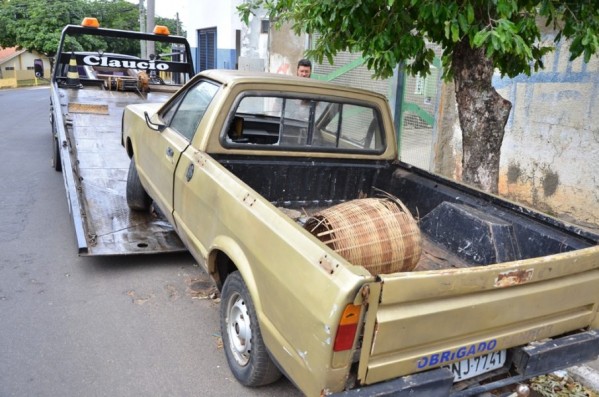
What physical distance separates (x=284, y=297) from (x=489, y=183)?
2.83 m

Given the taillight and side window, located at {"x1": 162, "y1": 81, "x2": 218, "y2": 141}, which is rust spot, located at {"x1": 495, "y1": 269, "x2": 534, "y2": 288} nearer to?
the taillight

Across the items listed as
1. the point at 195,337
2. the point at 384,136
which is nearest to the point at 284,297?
the point at 195,337

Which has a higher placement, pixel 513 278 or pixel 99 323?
pixel 513 278

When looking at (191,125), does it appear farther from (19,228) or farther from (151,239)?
(19,228)

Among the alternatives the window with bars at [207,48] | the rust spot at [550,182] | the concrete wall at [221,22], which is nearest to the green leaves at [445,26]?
the rust spot at [550,182]

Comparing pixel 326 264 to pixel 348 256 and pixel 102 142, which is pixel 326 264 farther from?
pixel 102 142

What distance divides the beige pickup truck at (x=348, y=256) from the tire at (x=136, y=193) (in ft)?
1.14

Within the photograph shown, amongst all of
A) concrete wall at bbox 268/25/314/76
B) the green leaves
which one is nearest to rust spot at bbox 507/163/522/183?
the green leaves

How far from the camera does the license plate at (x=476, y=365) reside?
249 cm

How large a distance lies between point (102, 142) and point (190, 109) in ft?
9.02

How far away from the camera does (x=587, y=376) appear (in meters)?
3.34

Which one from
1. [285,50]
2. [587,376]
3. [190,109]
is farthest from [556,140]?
[285,50]

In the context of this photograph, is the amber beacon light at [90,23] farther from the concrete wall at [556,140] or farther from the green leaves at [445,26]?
the concrete wall at [556,140]

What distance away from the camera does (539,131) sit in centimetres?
629
